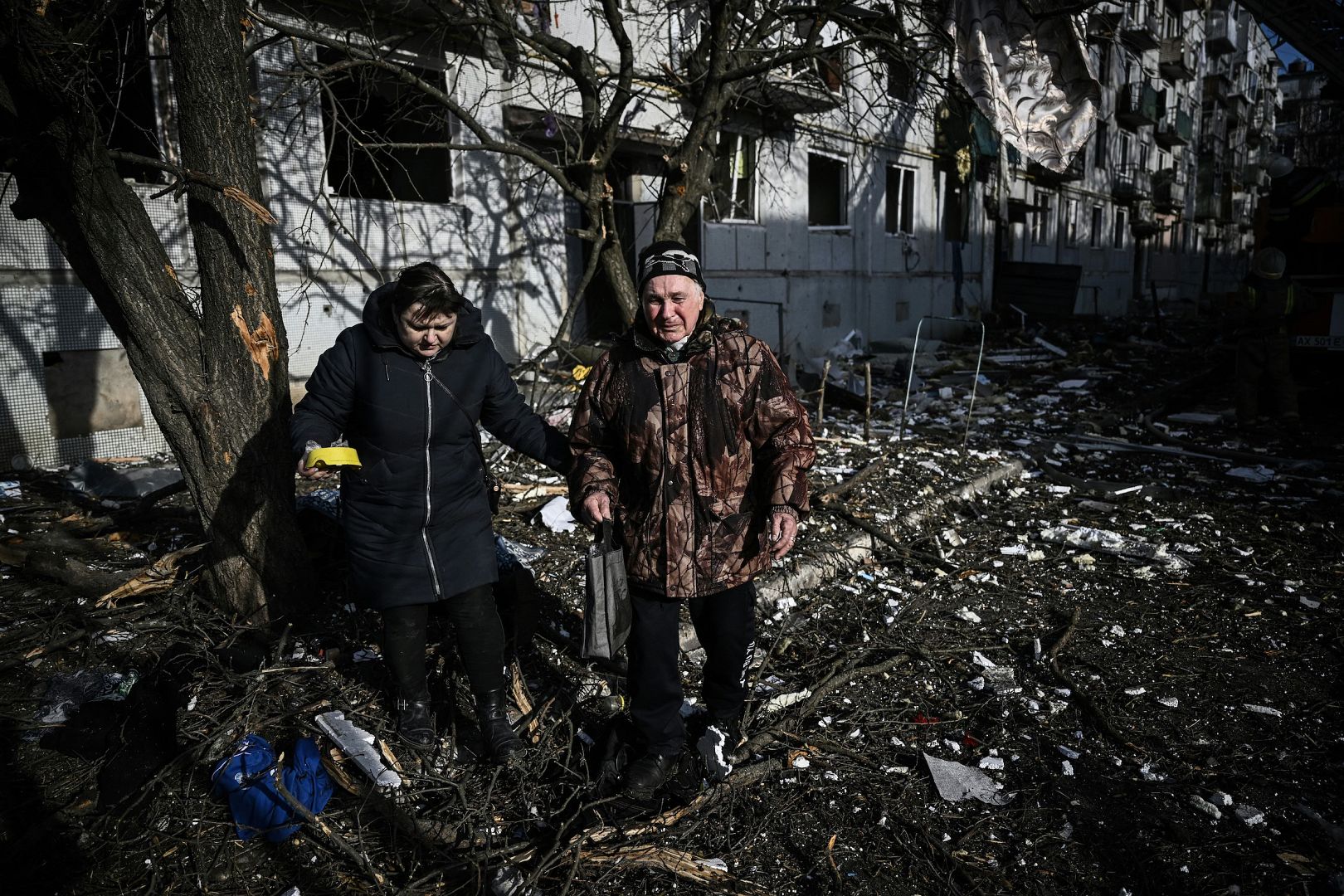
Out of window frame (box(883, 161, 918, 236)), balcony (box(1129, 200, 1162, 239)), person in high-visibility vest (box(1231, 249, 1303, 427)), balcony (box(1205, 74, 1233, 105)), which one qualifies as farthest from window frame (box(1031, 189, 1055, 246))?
balcony (box(1205, 74, 1233, 105))

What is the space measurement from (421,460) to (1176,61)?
33.4 meters

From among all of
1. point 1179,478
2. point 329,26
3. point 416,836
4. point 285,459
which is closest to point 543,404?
point 285,459

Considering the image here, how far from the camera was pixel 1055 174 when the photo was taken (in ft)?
68.5

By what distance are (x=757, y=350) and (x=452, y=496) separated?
1068mm

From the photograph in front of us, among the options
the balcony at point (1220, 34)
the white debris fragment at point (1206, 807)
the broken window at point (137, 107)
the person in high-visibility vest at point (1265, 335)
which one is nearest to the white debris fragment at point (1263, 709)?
the white debris fragment at point (1206, 807)

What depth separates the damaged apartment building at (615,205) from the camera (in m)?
5.80

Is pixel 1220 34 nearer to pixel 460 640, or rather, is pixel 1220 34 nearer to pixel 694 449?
pixel 694 449

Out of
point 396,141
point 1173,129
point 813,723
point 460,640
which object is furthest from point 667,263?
point 1173,129

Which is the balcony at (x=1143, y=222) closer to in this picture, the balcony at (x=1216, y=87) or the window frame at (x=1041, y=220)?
the window frame at (x=1041, y=220)

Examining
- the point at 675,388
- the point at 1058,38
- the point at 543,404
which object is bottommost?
the point at 543,404

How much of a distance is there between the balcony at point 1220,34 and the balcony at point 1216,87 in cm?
98

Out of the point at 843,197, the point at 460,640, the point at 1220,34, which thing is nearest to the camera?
the point at 460,640

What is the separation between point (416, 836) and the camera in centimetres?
235

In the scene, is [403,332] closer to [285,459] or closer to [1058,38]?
[285,459]
